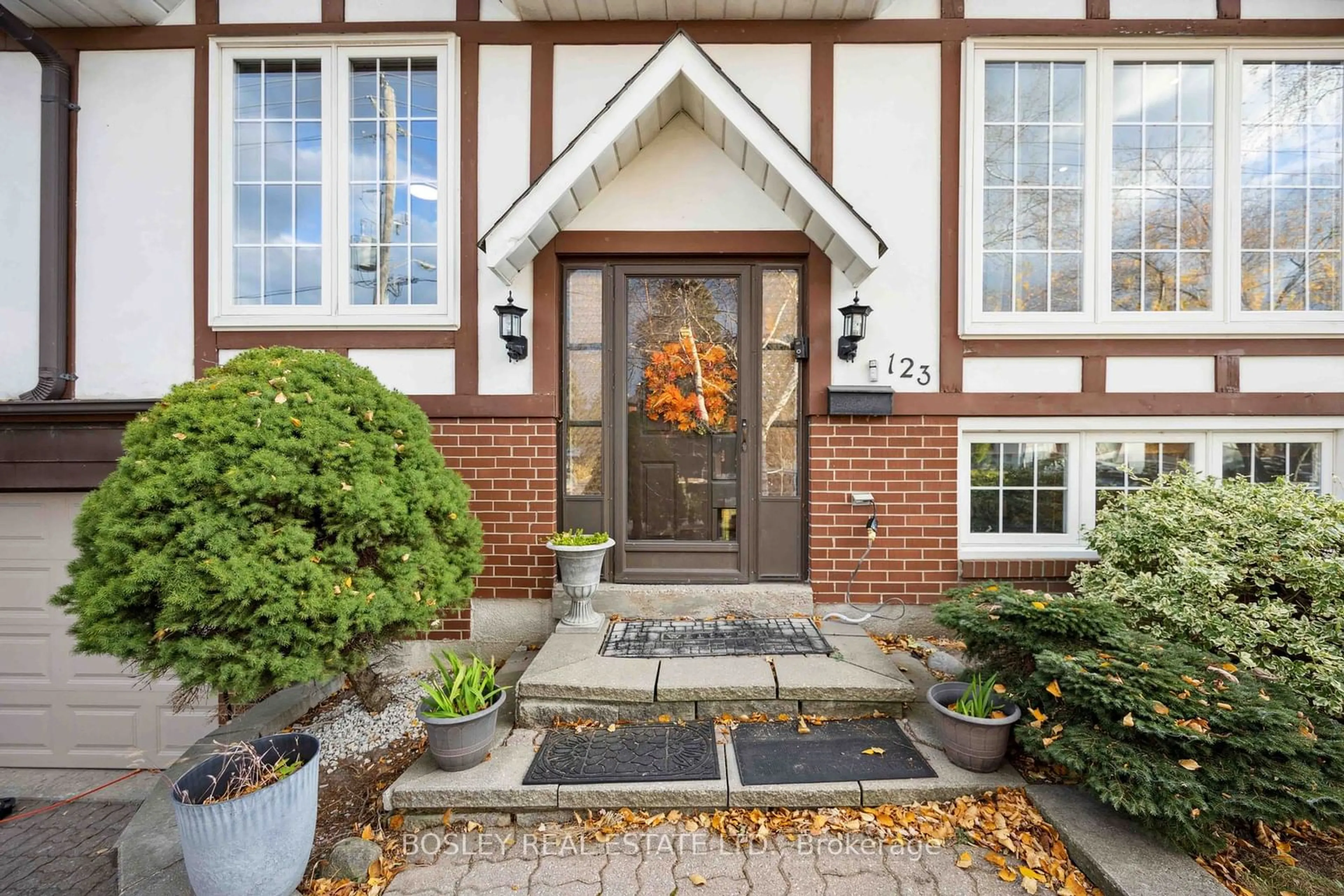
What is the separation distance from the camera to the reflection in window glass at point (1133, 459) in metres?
4.20

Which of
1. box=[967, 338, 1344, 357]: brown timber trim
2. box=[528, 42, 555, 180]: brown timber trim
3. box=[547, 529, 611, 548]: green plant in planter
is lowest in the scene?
box=[547, 529, 611, 548]: green plant in planter

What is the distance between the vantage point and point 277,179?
13.9 ft

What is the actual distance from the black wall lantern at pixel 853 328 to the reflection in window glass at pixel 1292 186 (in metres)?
3.02

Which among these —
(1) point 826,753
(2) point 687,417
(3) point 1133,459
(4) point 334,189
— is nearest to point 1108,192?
(3) point 1133,459

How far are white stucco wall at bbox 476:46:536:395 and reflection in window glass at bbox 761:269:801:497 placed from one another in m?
1.81

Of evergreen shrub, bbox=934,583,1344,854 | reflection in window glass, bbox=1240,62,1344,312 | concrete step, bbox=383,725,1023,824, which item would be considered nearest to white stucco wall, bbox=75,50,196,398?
concrete step, bbox=383,725,1023,824

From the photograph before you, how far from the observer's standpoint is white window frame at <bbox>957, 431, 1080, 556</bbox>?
418cm

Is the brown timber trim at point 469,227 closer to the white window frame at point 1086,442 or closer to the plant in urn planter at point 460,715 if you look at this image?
the plant in urn planter at point 460,715

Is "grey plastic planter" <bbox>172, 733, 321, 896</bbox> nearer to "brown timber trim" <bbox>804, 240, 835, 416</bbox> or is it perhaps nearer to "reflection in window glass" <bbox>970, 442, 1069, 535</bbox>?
"brown timber trim" <bbox>804, 240, 835, 416</bbox>

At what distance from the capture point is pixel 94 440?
13.4 feet

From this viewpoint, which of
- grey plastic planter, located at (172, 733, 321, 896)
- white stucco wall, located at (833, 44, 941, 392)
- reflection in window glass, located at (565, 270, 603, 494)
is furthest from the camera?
reflection in window glass, located at (565, 270, 603, 494)

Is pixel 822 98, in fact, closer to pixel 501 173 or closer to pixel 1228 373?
pixel 501 173

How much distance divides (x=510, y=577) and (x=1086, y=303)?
4872mm

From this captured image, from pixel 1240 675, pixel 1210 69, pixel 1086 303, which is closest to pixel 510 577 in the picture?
pixel 1240 675
